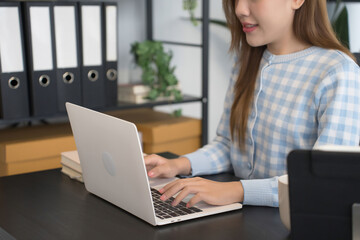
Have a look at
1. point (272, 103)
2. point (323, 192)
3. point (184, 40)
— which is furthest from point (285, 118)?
point (184, 40)

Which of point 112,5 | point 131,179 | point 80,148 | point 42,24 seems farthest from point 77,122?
point 112,5

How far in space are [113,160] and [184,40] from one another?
182cm

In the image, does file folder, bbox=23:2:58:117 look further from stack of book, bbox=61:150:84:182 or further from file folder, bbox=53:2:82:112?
stack of book, bbox=61:150:84:182

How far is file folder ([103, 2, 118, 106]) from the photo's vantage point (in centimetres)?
223

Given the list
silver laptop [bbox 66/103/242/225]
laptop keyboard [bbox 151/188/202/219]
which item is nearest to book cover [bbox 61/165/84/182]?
silver laptop [bbox 66/103/242/225]

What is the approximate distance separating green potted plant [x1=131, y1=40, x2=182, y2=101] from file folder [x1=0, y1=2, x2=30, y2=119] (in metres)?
0.57

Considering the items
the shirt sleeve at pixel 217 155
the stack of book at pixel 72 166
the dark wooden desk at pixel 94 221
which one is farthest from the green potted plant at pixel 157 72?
the dark wooden desk at pixel 94 221

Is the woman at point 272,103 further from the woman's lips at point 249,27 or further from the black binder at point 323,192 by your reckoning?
the black binder at point 323,192

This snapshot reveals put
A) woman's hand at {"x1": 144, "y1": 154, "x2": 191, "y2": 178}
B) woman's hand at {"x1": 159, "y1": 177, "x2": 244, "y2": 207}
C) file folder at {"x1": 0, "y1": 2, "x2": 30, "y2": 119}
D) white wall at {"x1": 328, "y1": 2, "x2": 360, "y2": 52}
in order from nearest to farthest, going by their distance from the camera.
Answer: woman's hand at {"x1": 159, "y1": 177, "x2": 244, "y2": 207}, woman's hand at {"x1": 144, "y1": 154, "x2": 191, "y2": 178}, file folder at {"x1": 0, "y1": 2, "x2": 30, "y2": 119}, white wall at {"x1": 328, "y1": 2, "x2": 360, "y2": 52}

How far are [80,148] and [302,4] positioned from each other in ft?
2.09

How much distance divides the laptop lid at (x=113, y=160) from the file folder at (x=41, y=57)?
886mm

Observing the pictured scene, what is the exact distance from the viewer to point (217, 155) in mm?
1554

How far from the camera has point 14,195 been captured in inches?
50.4

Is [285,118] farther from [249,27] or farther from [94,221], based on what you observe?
[94,221]
